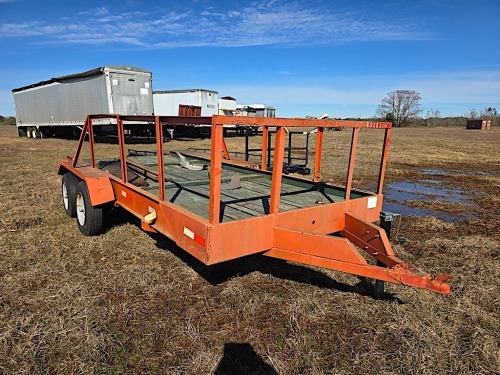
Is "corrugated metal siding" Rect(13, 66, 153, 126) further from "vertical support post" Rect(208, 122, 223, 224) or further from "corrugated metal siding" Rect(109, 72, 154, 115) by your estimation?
"vertical support post" Rect(208, 122, 223, 224)

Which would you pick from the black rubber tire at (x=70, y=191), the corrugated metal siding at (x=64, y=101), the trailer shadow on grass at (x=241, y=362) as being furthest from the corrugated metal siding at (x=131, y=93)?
the trailer shadow on grass at (x=241, y=362)

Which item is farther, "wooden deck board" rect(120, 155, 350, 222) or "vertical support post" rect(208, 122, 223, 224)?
"wooden deck board" rect(120, 155, 350, 222)

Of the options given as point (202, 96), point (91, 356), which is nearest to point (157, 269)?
point (91, 356)

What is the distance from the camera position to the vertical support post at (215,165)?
2.17 metres

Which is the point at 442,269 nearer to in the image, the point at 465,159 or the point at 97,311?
the point at 97,311

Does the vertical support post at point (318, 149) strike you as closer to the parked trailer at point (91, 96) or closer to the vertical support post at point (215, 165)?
the vertical support post at point (215, 165)

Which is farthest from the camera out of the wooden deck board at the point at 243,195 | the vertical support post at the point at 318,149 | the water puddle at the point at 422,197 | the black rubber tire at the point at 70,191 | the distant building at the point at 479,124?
the distant building at the point at 479,124

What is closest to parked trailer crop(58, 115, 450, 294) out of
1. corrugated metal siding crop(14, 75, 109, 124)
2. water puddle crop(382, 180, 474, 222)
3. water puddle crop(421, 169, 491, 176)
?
water puddle crop(382, 180, 474, 222)

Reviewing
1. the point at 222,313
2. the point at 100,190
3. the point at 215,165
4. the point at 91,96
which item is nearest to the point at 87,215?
the point at 100,190

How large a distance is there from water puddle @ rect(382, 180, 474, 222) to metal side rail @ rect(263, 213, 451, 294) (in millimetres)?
3523

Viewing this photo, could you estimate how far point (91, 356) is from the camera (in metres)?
2.31

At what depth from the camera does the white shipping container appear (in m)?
23.3

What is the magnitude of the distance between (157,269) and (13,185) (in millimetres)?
5754

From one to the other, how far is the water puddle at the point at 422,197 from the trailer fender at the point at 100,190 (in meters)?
A: 4.59
